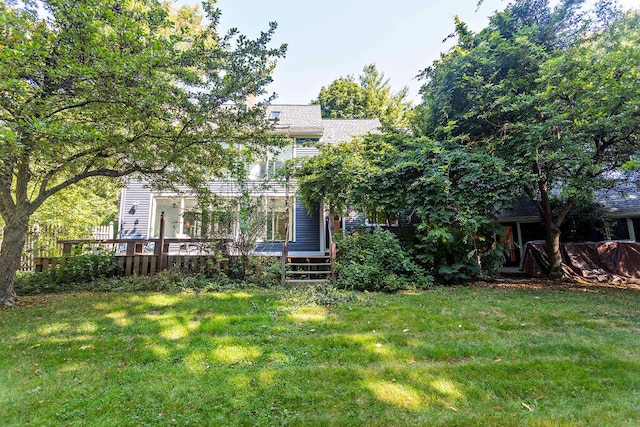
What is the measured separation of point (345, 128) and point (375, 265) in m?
10.2

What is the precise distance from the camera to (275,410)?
8.54 ft

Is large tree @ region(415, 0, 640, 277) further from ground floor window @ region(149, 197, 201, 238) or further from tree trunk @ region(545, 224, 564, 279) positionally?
ground floor window @ region(149, 197, 201, 238)

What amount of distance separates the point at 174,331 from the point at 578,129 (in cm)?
987

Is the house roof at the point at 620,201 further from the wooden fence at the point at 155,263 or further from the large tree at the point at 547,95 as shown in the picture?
the wooden fence at the point at 155,263

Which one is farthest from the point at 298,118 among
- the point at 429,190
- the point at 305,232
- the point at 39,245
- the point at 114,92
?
the point at 39,245

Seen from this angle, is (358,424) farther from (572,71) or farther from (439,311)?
(572,71)

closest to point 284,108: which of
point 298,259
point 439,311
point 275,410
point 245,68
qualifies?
point 298,259

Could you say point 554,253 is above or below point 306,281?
above

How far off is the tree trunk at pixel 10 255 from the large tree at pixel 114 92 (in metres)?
0.02

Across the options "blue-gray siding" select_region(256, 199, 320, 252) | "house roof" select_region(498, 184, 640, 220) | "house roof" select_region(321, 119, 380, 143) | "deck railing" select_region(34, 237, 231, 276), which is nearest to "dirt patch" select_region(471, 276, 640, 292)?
"house roof" select_region(498, 184, 640, 220)

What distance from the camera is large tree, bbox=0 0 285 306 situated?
4488 millimetres

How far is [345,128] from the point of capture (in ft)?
54.2

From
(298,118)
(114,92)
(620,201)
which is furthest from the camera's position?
(298,118)

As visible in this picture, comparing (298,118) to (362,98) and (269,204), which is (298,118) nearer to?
(269,204)
